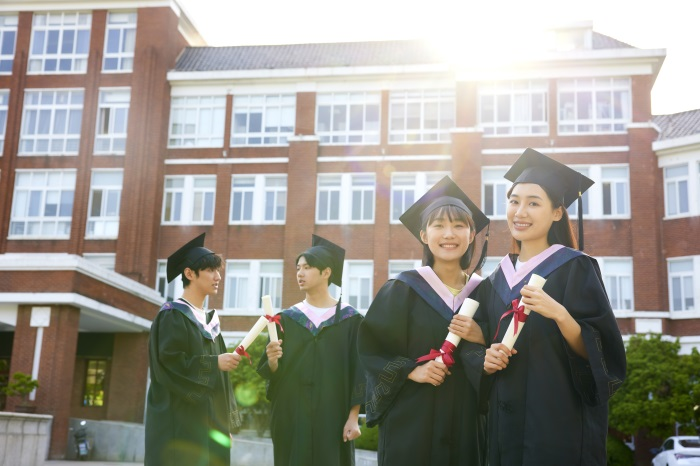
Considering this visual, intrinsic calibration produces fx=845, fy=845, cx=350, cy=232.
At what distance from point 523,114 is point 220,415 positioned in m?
24.9

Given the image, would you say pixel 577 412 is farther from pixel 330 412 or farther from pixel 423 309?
pixel 330 412

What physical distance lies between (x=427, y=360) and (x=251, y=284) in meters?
26.0

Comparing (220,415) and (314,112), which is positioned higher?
(314,112)

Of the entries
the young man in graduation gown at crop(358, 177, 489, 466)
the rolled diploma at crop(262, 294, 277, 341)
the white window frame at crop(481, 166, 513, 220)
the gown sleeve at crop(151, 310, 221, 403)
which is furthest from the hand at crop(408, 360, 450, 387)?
the white window frame at crop(481, 166, 513, 220)

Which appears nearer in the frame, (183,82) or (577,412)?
(577,412)

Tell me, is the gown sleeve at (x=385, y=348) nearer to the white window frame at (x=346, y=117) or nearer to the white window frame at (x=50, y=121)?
the white window frame at (x=346, y=117)

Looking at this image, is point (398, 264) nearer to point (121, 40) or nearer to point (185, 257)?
point (121, 40)

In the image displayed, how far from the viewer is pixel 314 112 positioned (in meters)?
31.1

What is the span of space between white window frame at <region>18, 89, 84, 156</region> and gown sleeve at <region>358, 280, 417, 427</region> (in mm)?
28760

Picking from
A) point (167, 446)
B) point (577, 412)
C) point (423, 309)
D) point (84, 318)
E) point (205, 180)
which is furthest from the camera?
point (205, 180)

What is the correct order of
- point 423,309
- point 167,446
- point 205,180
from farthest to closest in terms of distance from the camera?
point 205,180, point 167,446, point 423,309

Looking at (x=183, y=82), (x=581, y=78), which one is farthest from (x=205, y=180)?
(x=581, y=78)

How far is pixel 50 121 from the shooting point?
32.0 metres

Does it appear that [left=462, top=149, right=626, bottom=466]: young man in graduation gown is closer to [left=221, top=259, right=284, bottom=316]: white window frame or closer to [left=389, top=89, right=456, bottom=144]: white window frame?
[left=221, top=259, right=284, bottom=316]: white window frame
